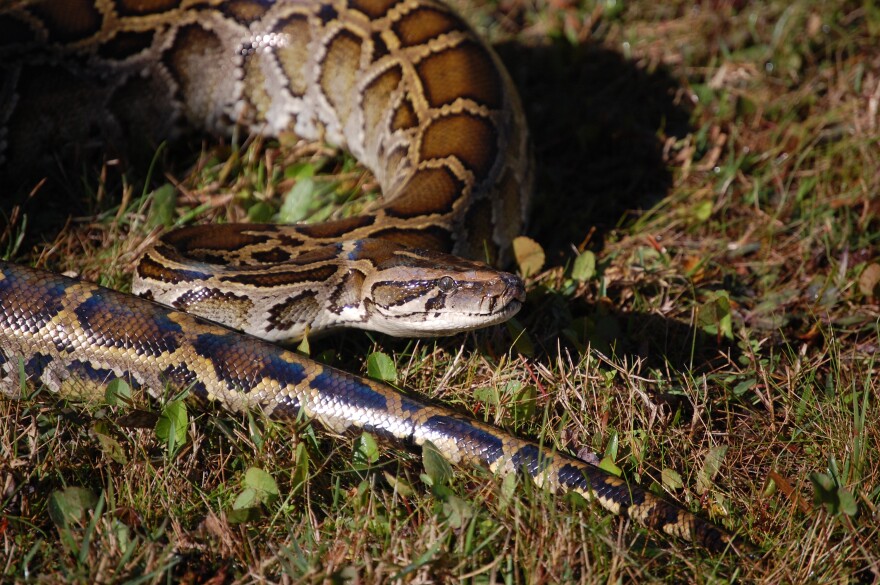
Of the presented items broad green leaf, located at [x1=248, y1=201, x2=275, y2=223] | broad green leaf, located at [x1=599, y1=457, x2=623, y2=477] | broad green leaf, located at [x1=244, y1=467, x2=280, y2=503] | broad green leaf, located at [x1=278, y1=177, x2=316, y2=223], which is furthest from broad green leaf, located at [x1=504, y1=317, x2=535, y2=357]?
broad green leaf, located at [x1=248, y1=201, x2=275, y2=223]

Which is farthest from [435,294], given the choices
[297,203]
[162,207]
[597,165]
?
[597,165]

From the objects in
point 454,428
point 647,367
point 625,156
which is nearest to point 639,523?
point 454,428

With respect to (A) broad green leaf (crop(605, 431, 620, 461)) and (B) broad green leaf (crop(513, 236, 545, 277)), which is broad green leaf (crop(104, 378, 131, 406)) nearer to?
(A) broad green leaf (crop(605, 431, 620, 461))

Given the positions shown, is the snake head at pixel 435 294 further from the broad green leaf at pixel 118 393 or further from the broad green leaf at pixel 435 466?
the broad green leaf at pixel 118 393

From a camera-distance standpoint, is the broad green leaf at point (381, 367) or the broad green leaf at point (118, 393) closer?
the broad green leaf at point (118, 393)

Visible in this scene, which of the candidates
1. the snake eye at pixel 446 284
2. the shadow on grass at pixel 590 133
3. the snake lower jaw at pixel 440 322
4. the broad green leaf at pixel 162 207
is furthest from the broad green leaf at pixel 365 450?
the broad green leaf at pixel 162 207

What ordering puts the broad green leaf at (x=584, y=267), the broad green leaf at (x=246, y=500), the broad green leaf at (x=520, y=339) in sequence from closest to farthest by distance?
the broad green leaf at (x=246, y=500), the broad green leaf at (x=520, y=339), the broad green leaf at (x=584, y=267)
